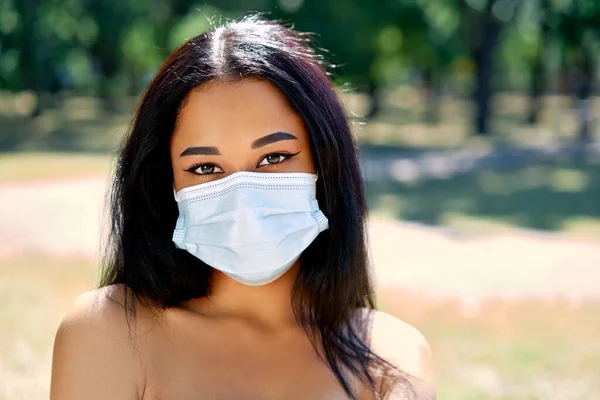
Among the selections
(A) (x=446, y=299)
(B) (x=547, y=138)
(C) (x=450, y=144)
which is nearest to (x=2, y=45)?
(C) (x=450, y=144)

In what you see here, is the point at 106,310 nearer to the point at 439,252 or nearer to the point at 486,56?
the point at 439,252

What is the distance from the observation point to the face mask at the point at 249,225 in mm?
1987

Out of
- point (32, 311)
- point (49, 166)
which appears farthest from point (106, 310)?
point (49, 166)

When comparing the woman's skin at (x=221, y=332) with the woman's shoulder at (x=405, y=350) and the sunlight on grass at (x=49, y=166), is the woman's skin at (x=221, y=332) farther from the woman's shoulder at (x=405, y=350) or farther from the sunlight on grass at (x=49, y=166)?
the sunlight on grass at (x=49, y=166)

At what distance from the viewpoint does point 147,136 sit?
203 cm

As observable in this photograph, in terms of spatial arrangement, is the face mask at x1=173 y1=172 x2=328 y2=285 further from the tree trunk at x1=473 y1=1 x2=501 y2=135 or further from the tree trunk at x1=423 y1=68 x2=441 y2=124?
the tree trunk at x1=423 y1=68 x2=441 y2=124

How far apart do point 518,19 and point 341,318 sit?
21.9m

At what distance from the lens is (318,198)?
2148 mm

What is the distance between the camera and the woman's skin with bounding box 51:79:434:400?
1841 mm

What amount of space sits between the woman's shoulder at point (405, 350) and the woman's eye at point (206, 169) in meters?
0.62

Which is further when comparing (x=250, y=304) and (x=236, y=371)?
(x=250, y=304)

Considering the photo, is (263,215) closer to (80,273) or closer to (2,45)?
(80,273)

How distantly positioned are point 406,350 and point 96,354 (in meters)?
0.79

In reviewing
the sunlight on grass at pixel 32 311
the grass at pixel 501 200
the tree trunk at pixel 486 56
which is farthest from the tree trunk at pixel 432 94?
the sunlight on grass at pixel 32 311
